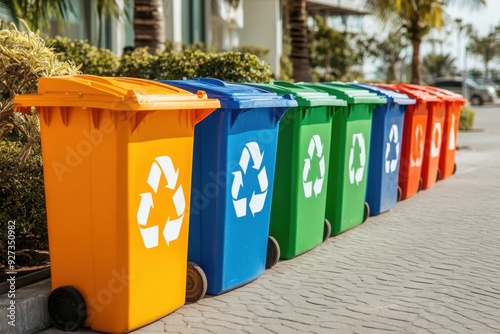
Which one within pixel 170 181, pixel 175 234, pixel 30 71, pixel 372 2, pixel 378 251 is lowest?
pixel 378 251

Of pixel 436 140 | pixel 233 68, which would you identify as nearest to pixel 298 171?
pixel 233 68

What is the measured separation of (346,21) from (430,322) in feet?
143

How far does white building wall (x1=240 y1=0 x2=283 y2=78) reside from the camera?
3164cm

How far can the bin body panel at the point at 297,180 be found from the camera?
6.79m

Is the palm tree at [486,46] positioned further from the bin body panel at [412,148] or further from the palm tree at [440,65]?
the bin body panel at [412,148]

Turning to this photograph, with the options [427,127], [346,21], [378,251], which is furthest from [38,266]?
[346,21]

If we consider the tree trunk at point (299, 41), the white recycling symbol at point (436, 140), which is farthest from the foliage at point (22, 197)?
the tree trunk at point (299, 41)

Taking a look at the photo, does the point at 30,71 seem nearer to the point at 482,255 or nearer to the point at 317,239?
the point at 317,239

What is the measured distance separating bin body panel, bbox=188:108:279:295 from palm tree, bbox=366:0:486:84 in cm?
1660

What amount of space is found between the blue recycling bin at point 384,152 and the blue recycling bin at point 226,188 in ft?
10.2

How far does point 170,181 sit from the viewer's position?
5.21 metres

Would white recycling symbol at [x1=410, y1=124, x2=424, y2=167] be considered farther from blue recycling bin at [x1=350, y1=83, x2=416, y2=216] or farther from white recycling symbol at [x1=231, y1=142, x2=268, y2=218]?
white recycling symbol at [x1=231, y1=142, x2=268, y2=218]

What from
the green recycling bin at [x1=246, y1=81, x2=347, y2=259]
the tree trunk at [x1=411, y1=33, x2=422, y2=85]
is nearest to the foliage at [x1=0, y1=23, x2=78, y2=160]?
the green recycling bin at [x1=246, y1=81, x2=347, y2=259]

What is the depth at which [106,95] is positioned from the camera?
4.79m
